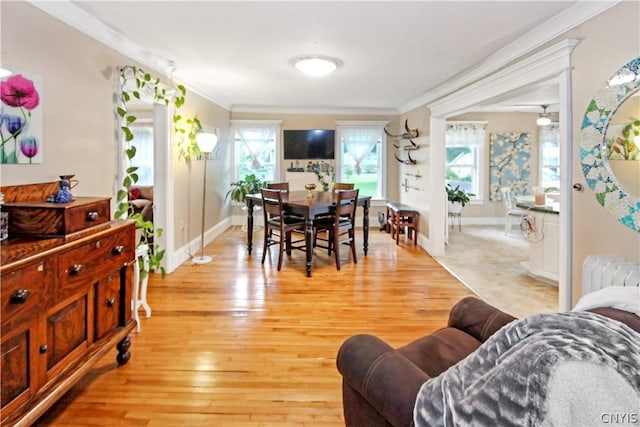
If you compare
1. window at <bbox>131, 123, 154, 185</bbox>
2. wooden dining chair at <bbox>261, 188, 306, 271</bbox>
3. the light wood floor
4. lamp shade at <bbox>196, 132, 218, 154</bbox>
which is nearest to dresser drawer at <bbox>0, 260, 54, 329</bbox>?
the light wood floor

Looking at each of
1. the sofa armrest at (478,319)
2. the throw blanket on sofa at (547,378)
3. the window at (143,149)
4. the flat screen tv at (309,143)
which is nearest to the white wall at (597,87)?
the sofa armrest at (478,319)

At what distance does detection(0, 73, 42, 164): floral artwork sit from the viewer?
1924 mm

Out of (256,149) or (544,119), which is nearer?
(544,119)

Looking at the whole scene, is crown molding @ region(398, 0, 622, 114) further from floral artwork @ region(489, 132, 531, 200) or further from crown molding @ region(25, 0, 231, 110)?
floral artwork @ region(489, 132, 531, 200)

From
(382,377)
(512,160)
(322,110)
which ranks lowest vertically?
(382,377)

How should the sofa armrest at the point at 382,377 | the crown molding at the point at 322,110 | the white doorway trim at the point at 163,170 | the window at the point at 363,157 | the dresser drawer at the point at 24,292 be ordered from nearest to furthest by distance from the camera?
the sofa armrest at the point at 382,377
the dresser drawer at the point at 24,292
the white doorway trim at the point at 163,170
the crown molding at the point at 322,110
the window at the point at 363,157

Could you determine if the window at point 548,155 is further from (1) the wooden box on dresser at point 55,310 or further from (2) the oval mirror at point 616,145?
(1) the wooden box on dresser at point 55,310

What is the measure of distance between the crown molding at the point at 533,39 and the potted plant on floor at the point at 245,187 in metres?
3.77

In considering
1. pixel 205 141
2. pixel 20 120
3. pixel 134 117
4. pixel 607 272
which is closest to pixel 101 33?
pixel 134 117

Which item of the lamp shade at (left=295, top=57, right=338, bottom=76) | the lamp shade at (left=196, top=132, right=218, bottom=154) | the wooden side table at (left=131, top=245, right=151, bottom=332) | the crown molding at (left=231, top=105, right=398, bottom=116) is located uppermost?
the crown molding at (left=231, top=105, right=398, bottom=116)

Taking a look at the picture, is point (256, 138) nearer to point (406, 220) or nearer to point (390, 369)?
point (406, 220)

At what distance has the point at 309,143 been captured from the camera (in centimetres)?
717

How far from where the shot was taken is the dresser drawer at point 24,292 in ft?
4.41

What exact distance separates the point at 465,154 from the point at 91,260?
739 cm
